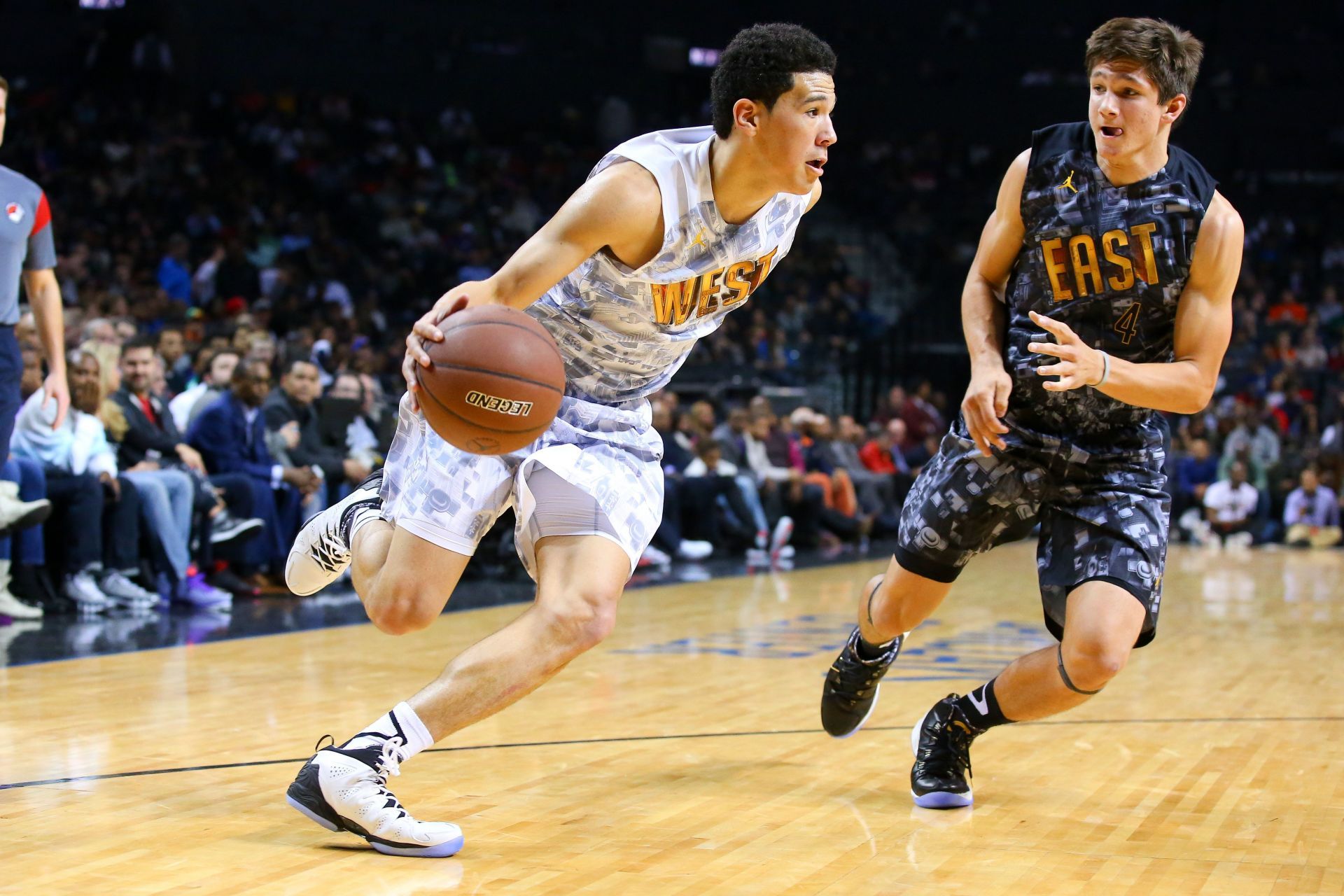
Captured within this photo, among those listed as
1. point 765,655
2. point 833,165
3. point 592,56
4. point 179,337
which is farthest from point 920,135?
point 765,655


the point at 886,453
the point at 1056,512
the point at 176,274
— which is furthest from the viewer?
the point at 886,453

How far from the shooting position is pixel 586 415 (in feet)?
11.7

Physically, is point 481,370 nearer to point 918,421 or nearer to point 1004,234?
point 1004,234

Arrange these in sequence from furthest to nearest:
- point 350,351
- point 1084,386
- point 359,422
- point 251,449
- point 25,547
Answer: point 350,351 < point 359,422 < point 251,449 < point 25,547 < point 1084,386

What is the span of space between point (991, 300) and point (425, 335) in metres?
1.62

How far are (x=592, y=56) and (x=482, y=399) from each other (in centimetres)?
2091

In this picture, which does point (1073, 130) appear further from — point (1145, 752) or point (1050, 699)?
point (1145, 752)

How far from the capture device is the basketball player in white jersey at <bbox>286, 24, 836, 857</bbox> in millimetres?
3191

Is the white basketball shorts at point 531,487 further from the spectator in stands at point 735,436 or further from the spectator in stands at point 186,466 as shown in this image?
the spectator in stands at point 735,436

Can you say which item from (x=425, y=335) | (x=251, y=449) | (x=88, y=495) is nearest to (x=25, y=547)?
(x=88, y=495)

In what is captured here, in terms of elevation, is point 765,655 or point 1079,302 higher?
point 1079,302

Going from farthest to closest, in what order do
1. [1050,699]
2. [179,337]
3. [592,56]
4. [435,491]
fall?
[592,56], [179,337], [1050,699], [435,491]

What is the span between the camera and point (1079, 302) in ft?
12.2

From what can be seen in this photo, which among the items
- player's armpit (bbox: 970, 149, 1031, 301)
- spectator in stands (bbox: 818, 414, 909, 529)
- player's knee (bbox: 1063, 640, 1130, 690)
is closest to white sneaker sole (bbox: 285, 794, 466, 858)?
player's knee (bbox: 1063, 640, 1130, 690)
